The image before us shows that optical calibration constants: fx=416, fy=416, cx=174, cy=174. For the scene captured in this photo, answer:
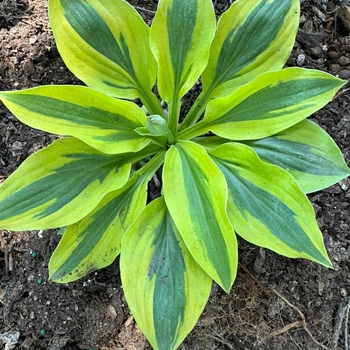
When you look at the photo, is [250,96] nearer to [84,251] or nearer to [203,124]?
[203,124]

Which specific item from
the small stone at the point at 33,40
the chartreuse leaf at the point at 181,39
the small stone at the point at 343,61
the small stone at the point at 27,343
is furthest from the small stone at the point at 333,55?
the small stone at the point at 27,343

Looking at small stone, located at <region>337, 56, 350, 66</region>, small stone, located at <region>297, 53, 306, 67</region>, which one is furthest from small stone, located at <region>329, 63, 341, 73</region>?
small stone, located at <region>297, 53, 306, 67</region>

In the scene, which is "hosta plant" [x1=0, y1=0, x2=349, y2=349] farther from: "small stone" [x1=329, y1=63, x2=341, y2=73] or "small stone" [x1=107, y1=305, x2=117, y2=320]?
"small stone" [x1=329, y1=63, x2=341, y2=73]

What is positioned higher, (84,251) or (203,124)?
(203,124)

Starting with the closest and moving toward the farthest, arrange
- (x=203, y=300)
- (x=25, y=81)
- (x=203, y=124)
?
(x=203, y=300), (x=203, y=124), (x=25, y=81)

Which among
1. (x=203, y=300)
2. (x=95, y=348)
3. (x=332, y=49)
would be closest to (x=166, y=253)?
(x=203, y=300)
